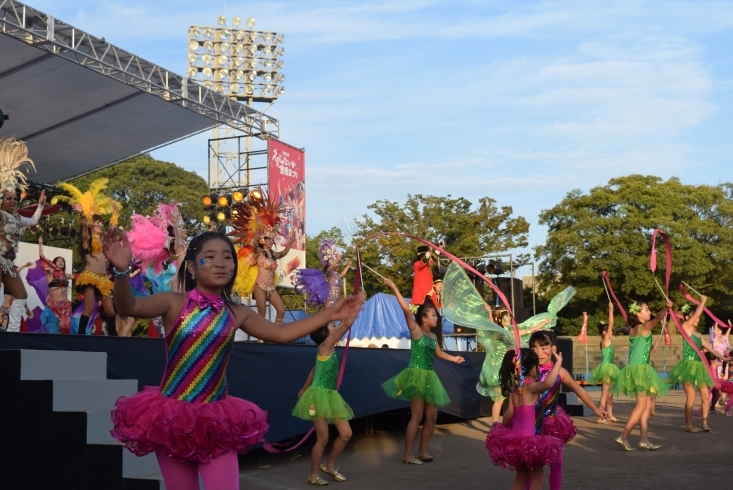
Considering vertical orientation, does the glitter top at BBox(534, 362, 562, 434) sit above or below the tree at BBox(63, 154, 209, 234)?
below

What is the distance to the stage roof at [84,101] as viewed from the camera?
1622 centimetres

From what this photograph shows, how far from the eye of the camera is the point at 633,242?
43906mm

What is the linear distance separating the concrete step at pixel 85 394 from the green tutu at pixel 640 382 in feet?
20.7

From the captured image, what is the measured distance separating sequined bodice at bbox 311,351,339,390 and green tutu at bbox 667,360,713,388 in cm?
569

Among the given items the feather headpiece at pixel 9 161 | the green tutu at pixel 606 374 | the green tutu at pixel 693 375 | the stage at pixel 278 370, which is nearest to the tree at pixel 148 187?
the green tutu at pixel 606 374

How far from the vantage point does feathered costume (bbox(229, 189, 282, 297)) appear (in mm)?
12344

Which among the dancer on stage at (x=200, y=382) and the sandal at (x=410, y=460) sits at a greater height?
the dancer on stage at (x=200, y=382)

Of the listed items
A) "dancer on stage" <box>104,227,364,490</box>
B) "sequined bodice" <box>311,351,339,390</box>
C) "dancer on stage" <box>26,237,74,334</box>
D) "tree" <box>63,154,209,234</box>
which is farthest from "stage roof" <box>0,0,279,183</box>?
"tree" <box>63,154,209,234</box>

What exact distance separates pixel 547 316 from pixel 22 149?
21.1ft

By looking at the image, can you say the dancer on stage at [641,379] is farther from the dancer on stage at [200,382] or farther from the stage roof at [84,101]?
the stage roof at [84,101]

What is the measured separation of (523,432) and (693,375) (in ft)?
23.0

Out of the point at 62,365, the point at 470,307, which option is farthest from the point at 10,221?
the point at 470,307

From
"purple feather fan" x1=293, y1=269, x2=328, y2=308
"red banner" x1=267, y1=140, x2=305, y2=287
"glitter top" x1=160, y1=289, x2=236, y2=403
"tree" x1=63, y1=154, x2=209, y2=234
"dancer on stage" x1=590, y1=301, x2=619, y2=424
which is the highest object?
"tree" x1=63, y1=154, x2=209, y2=234

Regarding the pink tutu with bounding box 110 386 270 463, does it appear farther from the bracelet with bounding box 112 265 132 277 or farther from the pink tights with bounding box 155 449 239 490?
the bracelet with bounding box 112 265 132 277
